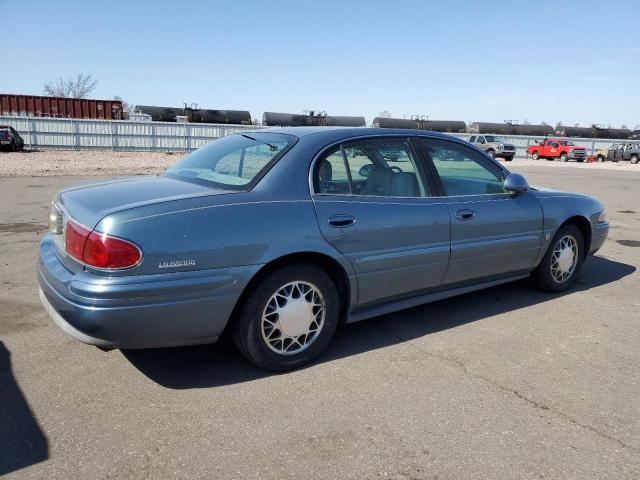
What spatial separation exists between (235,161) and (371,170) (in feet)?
3.16

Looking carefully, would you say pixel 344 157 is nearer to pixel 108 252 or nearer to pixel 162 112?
pixel 108 252

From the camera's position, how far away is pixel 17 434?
8.41 ft

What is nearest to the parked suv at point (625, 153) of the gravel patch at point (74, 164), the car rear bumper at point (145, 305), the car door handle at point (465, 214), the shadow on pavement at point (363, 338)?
the gravel patch at point (74, 164)

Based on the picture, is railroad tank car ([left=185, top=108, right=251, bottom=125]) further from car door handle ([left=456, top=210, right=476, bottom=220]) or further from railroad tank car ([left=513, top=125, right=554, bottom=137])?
car door handle ([left=456, top=210, right=476, bottom=220])

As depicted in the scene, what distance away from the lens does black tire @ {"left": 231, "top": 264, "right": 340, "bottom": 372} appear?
10.2 feet

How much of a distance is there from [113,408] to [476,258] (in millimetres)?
2806

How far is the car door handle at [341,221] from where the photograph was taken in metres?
3.34

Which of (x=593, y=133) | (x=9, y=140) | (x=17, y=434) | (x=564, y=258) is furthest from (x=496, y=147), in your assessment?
(x=17, y=434)

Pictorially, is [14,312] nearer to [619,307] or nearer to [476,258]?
[476,258]

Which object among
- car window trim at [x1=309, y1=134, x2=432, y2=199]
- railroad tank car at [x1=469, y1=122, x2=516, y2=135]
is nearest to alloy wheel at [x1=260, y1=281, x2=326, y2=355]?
car window trim at [x1=309, y1=134, x2=432, y2=199]

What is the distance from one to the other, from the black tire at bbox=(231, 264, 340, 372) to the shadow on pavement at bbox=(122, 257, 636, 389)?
0.12 m

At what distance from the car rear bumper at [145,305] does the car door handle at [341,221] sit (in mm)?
607

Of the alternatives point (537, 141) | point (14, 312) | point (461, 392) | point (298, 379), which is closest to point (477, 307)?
point (461, 392)

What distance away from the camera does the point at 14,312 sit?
420 centimetres
